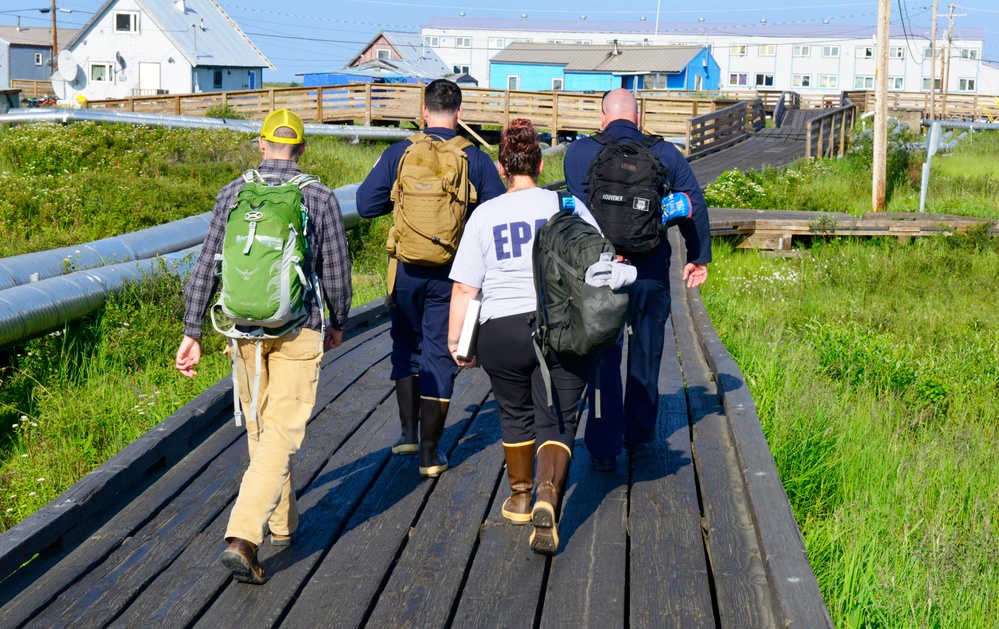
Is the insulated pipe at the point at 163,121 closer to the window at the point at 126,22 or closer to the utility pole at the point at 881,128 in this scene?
the utility pole at the point at 881,128

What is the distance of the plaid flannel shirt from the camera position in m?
4.26

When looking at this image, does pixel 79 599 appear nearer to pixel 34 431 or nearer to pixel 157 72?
pixel 34 431

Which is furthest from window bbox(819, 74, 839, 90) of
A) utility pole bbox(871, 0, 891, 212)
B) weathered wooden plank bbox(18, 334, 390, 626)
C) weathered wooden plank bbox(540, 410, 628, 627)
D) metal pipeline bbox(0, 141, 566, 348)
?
weathered wooden plank bbox(18, 334, 390, 626)

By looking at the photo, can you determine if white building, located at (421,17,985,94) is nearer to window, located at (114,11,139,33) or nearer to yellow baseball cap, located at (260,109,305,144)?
window, located at (114,11,139,33)

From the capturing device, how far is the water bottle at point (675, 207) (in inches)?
206

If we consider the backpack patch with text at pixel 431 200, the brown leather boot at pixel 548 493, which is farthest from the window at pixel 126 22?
the brown leather boot at pixel 548 493

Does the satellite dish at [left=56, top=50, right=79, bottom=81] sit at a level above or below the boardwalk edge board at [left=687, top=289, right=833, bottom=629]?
above

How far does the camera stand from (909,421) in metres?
9.27

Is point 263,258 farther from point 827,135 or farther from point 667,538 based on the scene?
point 827,135

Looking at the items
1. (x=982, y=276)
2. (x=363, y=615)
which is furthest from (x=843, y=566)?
(x=982, y=276)

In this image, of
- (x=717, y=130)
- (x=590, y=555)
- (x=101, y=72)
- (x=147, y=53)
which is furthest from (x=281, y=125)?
(x=101, y=72)

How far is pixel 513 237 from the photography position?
176 inches

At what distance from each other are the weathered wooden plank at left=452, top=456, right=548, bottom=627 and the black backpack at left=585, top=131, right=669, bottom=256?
1.44 meters

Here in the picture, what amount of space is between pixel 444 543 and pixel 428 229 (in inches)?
57.4
